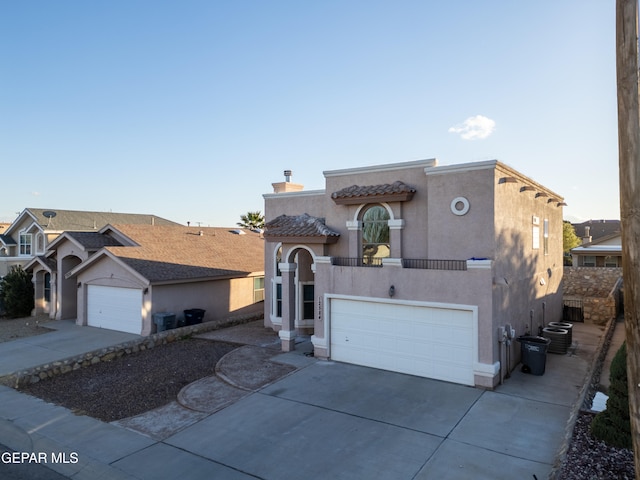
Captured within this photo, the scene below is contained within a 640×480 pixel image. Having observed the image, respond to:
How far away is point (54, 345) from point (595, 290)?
25.8 meters

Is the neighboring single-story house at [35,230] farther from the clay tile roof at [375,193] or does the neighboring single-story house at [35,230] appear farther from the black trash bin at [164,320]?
the clay tile roof at [375,193]

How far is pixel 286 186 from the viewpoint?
57.1 feet

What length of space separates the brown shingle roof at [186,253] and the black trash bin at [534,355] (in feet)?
45.0

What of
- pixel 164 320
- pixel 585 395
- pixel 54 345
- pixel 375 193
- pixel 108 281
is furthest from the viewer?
pixel 108 281

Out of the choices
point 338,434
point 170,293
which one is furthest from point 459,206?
point 170,293

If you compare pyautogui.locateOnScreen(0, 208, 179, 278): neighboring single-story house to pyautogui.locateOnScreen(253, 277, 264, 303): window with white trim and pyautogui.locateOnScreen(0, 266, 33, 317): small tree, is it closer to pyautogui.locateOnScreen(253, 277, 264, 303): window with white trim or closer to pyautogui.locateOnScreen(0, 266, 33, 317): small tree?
pyautogui.locateOnScreen(0, 266, 33, 317): small tree

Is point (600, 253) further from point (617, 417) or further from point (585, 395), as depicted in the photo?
point (617, 417)

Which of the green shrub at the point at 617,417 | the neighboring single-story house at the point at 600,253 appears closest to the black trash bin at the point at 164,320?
the green shrub at the point at 617,417

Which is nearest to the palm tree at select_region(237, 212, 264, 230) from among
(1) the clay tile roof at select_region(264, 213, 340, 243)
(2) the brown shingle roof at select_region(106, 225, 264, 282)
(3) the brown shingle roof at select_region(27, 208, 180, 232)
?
(3) the brown shingle roof at select_region(27, 208, 180, 232)

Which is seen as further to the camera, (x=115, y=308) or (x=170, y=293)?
(x=115, y=308)

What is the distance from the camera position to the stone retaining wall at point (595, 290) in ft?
59.8

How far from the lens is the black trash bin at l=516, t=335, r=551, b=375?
36.7ft

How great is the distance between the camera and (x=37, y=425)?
883 centimetres

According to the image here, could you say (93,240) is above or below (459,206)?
below
